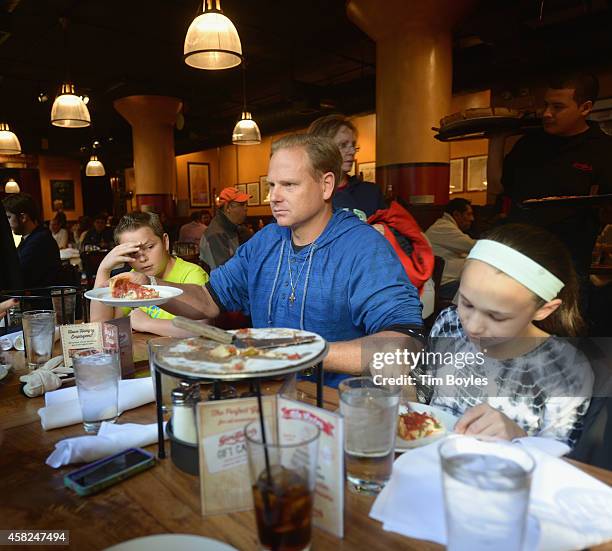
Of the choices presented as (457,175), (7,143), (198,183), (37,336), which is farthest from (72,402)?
(198,183)

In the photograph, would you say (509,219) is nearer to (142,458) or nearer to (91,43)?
(142,458)

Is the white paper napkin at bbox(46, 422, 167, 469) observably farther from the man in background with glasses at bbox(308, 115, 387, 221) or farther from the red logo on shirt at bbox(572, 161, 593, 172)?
the red logo on shirt at bbox(572, 161, 593, 172)

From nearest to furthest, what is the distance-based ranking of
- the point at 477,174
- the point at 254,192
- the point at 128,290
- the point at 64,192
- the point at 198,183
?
the point at 128,290
the point at 477,174
the point at 254,192
the point at 198,183
the point at 64,192

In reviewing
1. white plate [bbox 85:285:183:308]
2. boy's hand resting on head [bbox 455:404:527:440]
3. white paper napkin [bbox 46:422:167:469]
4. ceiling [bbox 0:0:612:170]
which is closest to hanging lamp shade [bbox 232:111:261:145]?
ceiling [bbox 0:0:612:170]

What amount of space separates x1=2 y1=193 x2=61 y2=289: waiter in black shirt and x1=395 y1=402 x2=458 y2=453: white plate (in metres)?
Result: 3.61

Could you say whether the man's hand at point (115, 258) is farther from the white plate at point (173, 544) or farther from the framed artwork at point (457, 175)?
the framed artwork at point (457, 175)

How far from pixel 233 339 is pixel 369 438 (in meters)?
0.33

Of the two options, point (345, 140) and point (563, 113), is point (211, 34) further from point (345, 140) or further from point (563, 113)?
point (563, 113)

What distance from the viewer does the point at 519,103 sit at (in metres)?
7.26

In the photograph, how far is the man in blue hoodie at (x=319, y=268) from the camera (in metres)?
1.63

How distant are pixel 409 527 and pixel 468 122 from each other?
10.3ft

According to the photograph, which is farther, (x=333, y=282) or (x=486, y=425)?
(x=333, y=282)

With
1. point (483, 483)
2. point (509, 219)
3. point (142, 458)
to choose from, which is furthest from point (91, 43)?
point (483, 483)

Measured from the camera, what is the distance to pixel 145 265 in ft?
7.73
